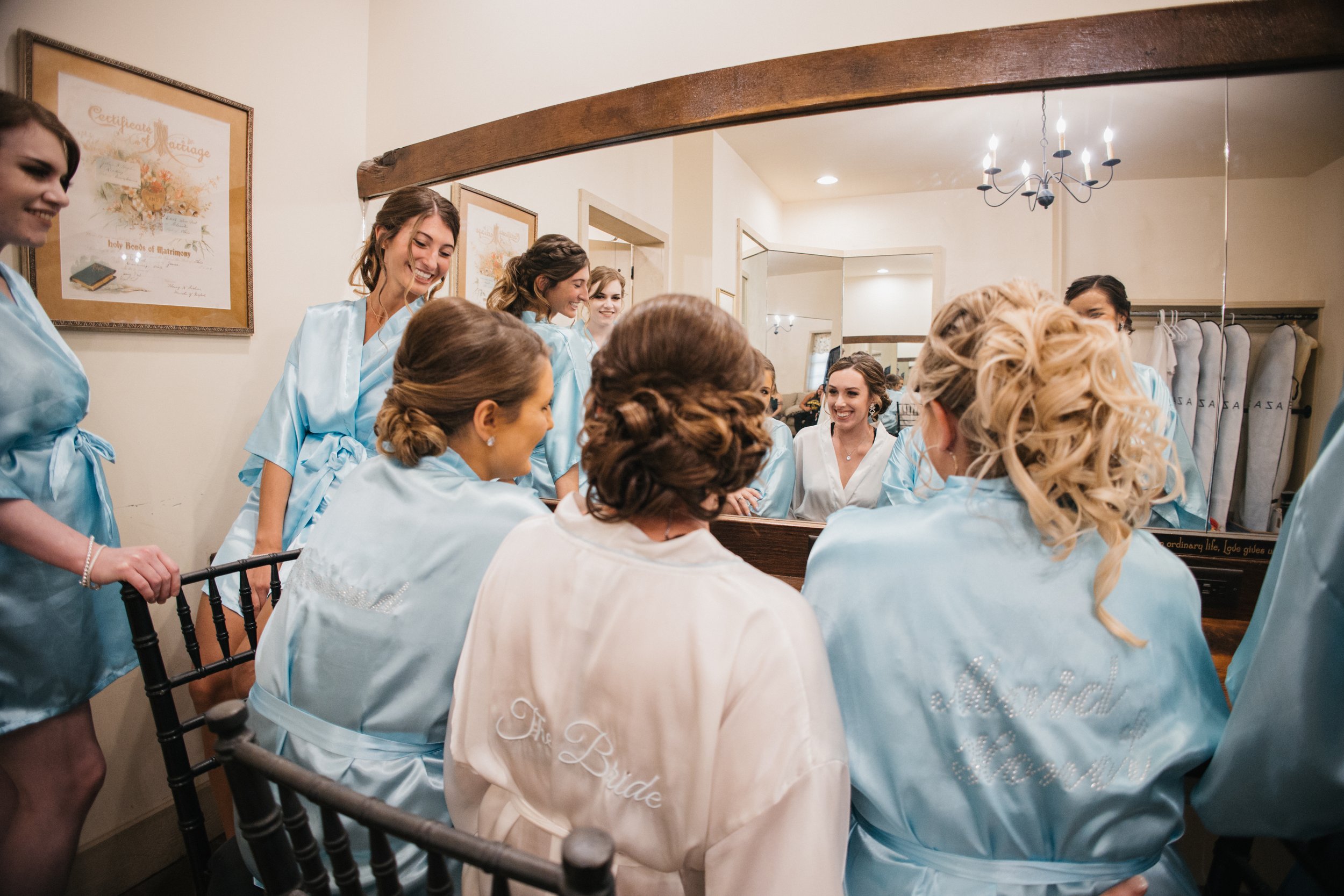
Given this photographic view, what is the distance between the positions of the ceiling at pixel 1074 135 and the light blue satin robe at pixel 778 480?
1.87ft

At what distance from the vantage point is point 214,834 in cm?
199

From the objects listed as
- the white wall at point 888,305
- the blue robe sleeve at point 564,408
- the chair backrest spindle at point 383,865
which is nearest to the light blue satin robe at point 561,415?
the blue robe sleeve at point 564,408

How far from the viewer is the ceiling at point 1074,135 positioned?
3.87ft

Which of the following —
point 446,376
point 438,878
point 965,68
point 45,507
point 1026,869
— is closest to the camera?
point 438,878

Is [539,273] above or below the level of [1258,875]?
above

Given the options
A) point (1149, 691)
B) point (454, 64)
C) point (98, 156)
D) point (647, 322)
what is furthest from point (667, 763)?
point (454, 64)

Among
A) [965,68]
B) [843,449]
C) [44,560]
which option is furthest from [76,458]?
[965,68]

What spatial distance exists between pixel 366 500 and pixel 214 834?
5.99 ft

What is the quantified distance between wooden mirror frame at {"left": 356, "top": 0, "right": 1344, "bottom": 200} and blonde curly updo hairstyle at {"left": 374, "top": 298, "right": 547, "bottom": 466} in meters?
0.93

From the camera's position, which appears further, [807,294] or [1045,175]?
[807,294]

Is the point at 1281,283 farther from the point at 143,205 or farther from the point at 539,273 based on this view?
the point at 143,205

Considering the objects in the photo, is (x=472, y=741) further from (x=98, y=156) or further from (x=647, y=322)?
(x=98, y=156)

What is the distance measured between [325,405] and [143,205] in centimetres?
74

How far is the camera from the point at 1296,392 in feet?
3.93
